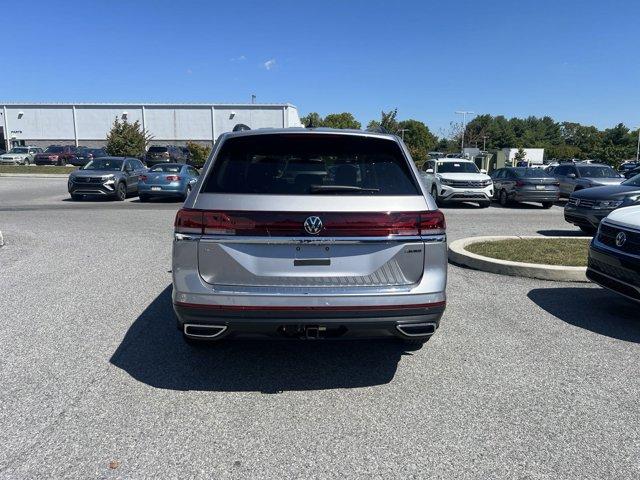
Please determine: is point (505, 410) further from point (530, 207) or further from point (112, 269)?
point (530, 207)

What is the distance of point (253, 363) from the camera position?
4277mm

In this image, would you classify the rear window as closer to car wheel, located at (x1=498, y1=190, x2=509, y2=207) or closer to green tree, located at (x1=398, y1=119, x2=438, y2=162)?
car wheel, located at (x1=498, y1=190, x2=509, y2=207)

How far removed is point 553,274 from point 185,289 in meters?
5.53

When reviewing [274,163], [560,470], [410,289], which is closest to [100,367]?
[274,163]

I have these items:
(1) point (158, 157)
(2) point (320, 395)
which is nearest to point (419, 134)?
(1) point (158, 157)

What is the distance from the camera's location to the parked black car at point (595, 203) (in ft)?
34.7

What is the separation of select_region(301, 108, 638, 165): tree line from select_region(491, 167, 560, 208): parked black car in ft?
94.9

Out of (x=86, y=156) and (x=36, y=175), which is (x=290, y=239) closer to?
(x=36, y=175)

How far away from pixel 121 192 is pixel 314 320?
1751cm

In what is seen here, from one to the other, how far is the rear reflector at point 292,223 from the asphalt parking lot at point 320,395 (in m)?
1.22

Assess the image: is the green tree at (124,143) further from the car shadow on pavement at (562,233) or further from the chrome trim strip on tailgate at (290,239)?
the chrome trim strip on tailgate at (290,239)

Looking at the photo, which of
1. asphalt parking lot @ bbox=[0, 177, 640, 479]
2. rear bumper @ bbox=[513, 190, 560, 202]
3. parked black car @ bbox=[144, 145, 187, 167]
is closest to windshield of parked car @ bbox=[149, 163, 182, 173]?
rear bumper @ bbox=[513, 190, 560, 202]

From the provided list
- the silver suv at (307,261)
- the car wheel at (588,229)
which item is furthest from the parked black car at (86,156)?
the silver suv at (307,261)

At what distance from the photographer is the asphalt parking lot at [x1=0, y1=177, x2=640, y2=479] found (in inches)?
116
